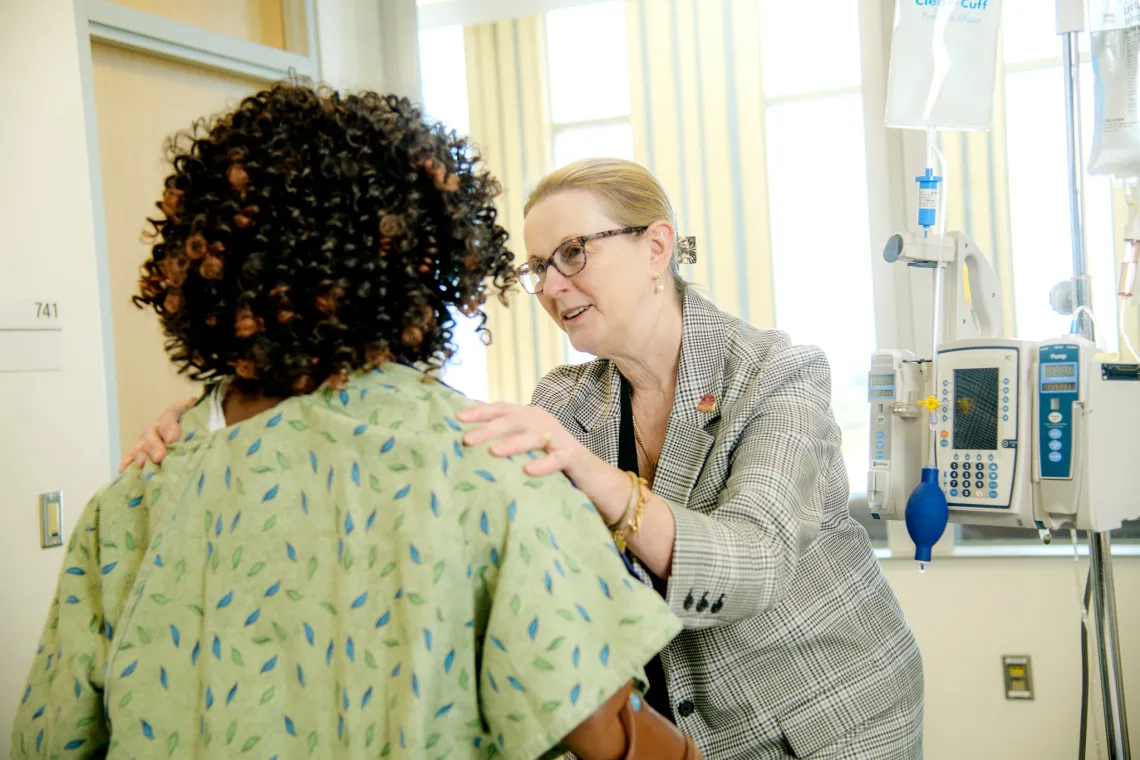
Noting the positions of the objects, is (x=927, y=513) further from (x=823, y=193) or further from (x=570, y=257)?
(x=823, y=193)

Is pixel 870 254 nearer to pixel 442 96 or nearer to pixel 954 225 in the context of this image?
pixel 954 225

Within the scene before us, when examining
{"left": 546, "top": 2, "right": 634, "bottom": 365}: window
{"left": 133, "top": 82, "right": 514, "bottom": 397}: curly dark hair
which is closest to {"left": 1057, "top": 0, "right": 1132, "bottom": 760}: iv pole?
{"left": 133, "top": 82, "right": 514, "bottom": 397}: curly dark hair

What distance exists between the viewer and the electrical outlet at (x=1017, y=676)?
2.76 metres

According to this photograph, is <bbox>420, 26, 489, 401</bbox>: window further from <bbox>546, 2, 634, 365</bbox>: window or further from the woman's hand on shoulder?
the woman's hand on shoulder

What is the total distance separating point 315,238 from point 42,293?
1492 mm

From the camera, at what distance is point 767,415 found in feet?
4.69

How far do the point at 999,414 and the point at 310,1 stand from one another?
249 cm

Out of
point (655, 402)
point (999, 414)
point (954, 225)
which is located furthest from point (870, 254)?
point (655, 402)

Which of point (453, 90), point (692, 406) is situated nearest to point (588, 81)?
point (453, 90)

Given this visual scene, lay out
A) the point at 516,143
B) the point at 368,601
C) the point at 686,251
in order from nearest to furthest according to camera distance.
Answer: the point at 368,601
the point at 686,251
the point at 516,143

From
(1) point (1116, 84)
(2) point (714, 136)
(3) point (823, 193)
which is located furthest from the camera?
(2) point (714, 136)

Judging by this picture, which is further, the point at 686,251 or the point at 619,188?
the point at 686,251

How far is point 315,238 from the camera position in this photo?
844 mm

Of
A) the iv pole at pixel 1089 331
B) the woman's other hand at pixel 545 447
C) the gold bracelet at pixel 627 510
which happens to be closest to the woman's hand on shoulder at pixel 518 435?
the woman's other hand at pixel 545 447
